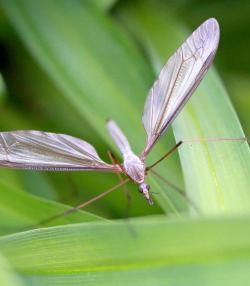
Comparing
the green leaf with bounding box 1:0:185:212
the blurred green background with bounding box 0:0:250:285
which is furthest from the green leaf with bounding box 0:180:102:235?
the green leaf with bounding box 1:0:185:212

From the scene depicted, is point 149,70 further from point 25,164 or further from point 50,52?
point 25,164

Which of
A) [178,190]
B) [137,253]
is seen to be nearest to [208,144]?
[178,190]

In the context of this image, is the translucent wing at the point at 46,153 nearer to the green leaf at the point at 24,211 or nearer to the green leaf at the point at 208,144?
the green leaf at the point at 24,211

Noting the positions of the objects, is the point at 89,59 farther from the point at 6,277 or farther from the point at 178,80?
the point at 6,277

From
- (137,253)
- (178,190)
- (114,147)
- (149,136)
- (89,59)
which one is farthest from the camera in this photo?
(89,59)

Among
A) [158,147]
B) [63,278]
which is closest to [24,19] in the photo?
[158,147]

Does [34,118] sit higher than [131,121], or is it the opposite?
[34,118]

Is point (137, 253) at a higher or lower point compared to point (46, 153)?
lower

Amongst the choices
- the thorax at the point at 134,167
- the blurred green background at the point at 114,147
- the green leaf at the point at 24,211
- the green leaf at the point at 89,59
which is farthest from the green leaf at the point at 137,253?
the green leaf at the point at 89,59
